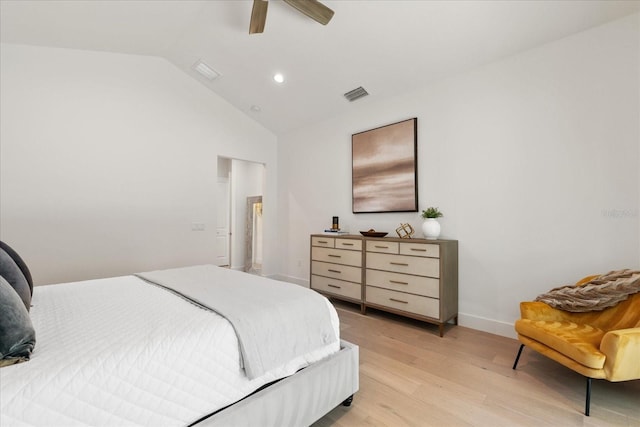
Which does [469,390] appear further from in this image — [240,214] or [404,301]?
[240,214]

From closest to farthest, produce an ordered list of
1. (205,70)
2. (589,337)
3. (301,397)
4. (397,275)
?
1. (301,397)
2. (589,337)
3. (397,275)
4. (205,70)

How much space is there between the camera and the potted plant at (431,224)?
9.92ft

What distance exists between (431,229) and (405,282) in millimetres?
633

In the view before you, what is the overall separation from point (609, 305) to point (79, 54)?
5.64 metres

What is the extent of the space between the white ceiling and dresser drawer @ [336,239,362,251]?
6.24 ft

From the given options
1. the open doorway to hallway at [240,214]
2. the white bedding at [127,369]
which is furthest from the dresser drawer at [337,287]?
the open doorway to hallway at [240,214]

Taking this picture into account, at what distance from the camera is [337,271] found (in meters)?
3.71

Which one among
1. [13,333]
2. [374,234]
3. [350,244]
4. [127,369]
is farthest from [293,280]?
[13,333]

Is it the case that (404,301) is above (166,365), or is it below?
below

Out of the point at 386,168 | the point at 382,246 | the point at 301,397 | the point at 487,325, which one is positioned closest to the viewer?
the point at 301,397

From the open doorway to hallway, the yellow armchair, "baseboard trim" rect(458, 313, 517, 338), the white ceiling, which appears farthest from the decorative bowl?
the open doorway to hallway

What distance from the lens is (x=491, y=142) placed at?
286 cm

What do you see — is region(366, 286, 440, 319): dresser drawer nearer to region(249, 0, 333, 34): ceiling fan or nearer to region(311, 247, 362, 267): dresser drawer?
region(311, 247, 362, 267): dresser drawer

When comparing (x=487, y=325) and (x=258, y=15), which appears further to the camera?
(x=487, y=325)
